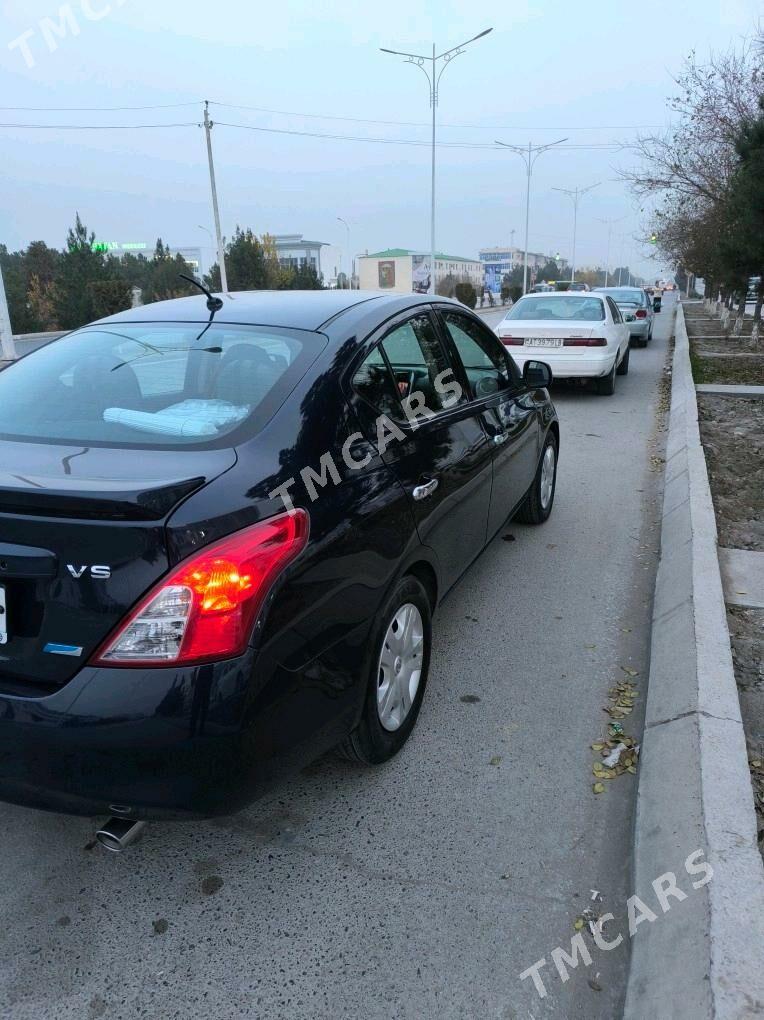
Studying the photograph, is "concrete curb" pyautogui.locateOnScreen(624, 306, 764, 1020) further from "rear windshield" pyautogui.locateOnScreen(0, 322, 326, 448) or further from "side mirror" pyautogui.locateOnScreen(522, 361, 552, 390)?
"rear windshield" pyautogui.locateOnScreen(0, 322, 326, 448)

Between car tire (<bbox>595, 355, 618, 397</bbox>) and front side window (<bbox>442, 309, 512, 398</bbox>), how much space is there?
7500 millimetres

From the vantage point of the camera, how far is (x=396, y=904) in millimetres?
2305

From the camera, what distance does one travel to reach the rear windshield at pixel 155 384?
96.0 inches

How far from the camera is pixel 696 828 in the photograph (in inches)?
91.4

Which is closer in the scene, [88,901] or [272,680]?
[272,680]

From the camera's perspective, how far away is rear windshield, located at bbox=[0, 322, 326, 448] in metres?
2.44

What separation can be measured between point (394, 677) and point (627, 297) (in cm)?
2006

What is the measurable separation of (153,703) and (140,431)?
3.06 feet

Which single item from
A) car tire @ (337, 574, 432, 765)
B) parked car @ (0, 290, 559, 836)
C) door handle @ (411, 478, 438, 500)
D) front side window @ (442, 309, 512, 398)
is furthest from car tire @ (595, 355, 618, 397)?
car tire @ (337, 574, 432, 765)

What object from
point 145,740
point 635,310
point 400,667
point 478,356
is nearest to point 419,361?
point 478,356

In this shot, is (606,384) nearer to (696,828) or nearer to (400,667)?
(400,667)

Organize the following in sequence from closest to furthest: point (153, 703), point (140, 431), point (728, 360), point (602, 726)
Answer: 1. point (153, 703)
2. point (140, 431)
3. point (602, 726)
4. point (728, 360)

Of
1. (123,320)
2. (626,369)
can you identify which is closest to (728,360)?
(626,369)

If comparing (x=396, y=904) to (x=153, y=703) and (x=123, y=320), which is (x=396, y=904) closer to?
(x=153, y=703)
